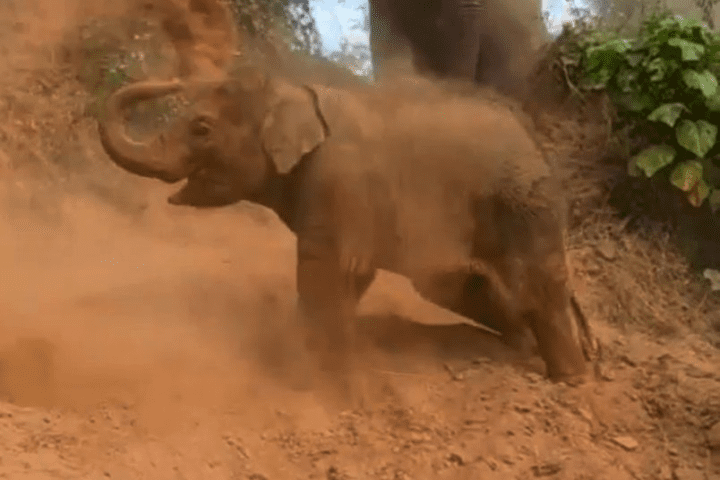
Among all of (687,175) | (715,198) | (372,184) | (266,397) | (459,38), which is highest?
(459,38)

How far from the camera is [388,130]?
270 cm

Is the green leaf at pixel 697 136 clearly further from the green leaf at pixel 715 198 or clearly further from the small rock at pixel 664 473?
the small rock at pixel 664 473

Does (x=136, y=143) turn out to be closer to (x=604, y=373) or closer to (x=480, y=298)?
(x=480, y=298)

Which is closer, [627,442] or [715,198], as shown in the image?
[627,442]

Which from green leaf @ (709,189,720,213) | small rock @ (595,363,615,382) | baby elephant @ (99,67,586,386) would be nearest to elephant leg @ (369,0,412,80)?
baby elephant @ (99,67,586,386)

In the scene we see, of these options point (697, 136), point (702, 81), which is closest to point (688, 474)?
point (697, 136)

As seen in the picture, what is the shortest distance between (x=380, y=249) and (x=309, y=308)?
1.00ft

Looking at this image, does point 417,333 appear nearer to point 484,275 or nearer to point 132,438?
point 484,275

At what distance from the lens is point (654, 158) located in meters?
3.73

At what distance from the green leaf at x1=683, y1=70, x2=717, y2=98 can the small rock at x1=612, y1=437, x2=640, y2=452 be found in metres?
1.75

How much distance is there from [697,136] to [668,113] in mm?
161

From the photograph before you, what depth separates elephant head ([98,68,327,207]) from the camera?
8.27 feet

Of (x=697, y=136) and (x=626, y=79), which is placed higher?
(x=626, y=79)

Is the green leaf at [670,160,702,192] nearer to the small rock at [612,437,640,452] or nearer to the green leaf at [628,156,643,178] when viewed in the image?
the green leaf at [628,156,643,178]
